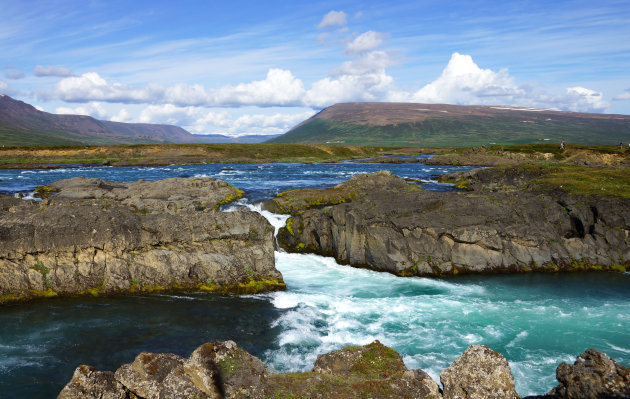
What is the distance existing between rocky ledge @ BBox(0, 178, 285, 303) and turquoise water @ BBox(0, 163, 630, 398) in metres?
1.38

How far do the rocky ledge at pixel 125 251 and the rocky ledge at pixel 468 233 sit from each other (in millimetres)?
7114

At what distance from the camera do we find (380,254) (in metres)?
33.4

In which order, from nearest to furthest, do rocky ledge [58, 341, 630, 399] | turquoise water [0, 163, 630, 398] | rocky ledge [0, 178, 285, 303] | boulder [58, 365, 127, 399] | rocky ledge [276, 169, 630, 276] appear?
rocky ledge [58, 341, 630, 399] < boulder [58, 365, 127, 399] < turquoise water [0, 163, 630, 398] < rocky ledge [0, 178, 285, 303] < rocky ledge [276, 169, 630, 276]

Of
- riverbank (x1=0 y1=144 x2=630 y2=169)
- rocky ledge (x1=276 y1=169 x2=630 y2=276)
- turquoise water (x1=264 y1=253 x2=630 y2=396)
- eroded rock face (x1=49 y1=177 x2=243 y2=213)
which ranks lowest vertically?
turquoise water (x1=264 y1=253 x2=630 y2=396)

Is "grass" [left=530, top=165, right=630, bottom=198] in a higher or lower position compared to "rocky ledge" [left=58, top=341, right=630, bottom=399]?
higher

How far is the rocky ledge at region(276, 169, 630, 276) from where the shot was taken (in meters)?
33.2

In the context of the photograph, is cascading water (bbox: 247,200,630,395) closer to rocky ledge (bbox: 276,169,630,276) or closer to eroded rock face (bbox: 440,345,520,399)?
rocky ledge (bbox: 276,169,630,276)

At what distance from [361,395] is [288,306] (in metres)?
15.6

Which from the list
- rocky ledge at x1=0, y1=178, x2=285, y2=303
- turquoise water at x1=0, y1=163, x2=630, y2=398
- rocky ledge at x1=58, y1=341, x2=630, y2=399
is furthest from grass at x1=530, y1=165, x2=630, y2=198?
rocky ledge at x1=58, y1=341, x2=630, y2=399

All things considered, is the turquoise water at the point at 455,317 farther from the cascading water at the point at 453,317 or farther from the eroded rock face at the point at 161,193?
the eroded rock face at the point at 161,193

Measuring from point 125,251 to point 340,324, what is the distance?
1593 cm

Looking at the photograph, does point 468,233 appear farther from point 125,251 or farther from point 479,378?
point 125,251

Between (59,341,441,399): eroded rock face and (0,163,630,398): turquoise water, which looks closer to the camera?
(59,341,441,399): eroded rock face

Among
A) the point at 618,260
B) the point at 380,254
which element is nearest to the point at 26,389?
the point at 380,254
